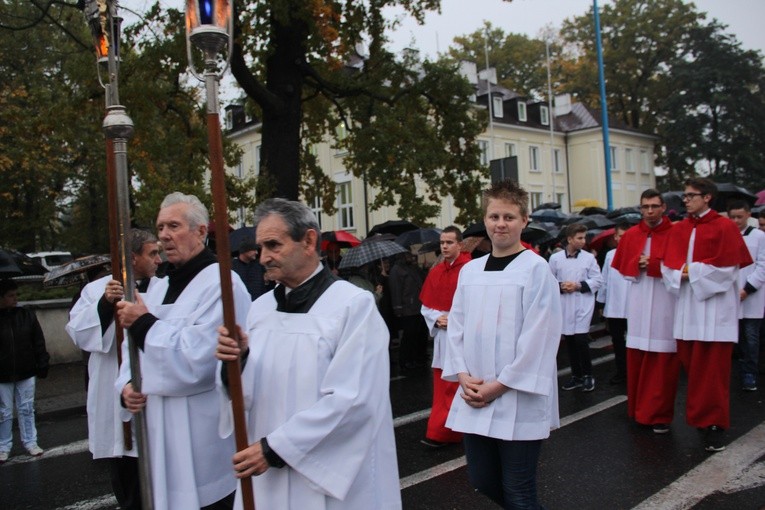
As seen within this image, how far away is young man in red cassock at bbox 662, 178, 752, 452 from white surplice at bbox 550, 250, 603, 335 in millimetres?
2355

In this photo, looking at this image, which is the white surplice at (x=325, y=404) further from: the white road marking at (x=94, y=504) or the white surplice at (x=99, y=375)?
the white road marking at (x=94, y=504)

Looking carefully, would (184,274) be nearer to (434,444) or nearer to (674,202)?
(434,444)

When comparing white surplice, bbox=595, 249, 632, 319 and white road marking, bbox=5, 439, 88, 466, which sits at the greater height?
white surplice, bbox=595, 249, 632, 319

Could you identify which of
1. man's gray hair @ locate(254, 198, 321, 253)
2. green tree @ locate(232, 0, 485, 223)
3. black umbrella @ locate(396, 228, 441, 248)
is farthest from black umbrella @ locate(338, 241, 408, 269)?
man's gray hair @ locate(254, 198, 321, 253)

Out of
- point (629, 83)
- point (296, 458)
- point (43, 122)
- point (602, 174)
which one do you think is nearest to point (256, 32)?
point (43, 122)

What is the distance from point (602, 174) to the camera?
1758 inches

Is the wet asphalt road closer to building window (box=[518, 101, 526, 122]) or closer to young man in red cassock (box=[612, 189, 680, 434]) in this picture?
young man in red cassock (box=[612, 189, 680, 434])

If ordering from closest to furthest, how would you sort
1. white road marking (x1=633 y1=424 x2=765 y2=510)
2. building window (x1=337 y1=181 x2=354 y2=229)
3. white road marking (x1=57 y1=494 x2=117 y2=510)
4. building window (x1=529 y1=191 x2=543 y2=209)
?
white road marking (x1=633 y1=424 x2=765 y2=510)
white road marking (x1=57 y1=494 x2=117 y2=510)
building window (x1=337 y1=181 x2=354 y2=229)
building window (x1=529 y1=191 x2=543 y2=209)

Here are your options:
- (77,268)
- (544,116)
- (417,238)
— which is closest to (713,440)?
(77,268)

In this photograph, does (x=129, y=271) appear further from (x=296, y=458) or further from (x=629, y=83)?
(x=629, y=83)

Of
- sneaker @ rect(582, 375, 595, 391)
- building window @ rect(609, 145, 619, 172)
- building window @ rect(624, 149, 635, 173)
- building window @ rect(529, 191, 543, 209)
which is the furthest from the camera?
building window @ rect(624, 149, 635, 173)

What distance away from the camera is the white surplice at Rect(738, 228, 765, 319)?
8656 millimetres

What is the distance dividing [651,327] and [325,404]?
15.4 ft

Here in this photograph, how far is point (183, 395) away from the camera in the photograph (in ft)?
10.9
